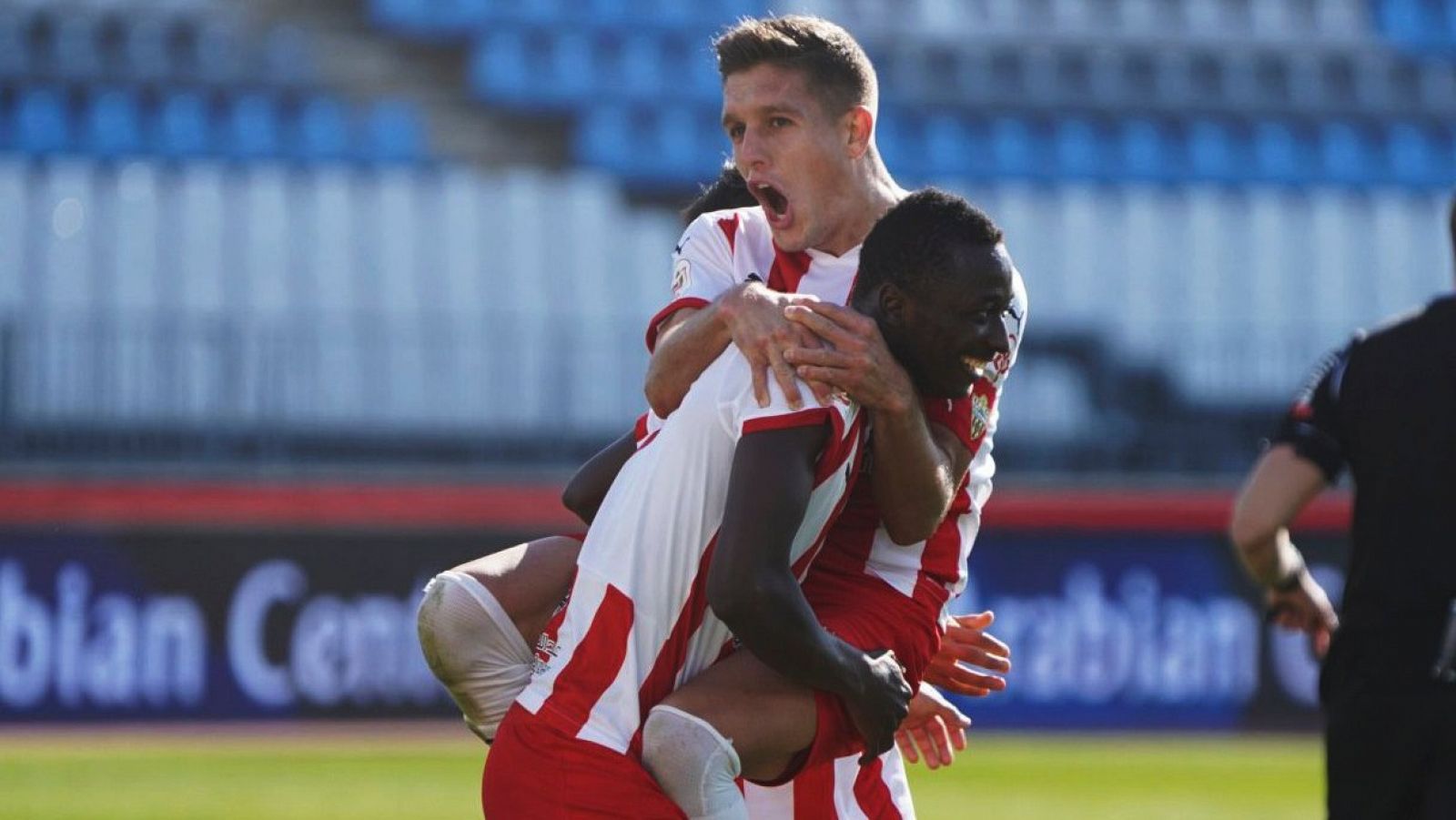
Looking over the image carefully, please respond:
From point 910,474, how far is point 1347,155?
17784mm

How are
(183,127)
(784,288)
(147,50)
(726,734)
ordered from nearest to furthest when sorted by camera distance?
(726,734) → (784,288) → (183,127) → (147,50)

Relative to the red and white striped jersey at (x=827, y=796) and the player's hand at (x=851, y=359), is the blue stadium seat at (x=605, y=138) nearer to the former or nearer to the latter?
the red and white striped jersey at (x=827, y=796)

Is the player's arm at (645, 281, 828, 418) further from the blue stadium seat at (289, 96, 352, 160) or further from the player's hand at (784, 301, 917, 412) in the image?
the blue stadium seat at (289, 96, 352, 160)

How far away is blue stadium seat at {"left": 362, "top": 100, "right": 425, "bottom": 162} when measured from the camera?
18844mm

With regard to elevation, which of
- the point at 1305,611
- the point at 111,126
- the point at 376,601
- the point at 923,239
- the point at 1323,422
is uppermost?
the point at 923,239

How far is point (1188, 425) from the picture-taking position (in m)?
16.3

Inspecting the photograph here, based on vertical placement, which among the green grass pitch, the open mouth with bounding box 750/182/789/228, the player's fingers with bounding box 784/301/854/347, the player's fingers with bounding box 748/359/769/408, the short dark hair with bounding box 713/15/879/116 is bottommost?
the green grass pitch

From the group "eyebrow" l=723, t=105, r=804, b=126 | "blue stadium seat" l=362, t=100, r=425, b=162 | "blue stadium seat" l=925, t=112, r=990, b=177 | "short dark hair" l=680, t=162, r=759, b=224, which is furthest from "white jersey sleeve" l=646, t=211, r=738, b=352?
"blue stadium seat" l=925, t=112, r=990, b=177

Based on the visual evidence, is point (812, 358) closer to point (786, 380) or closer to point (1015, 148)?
point (786, 380)

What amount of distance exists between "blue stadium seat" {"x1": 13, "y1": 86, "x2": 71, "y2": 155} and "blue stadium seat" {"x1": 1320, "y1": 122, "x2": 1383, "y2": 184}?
36.6ft

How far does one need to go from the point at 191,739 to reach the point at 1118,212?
9231 millimetres

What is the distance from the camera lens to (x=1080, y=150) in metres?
20.1

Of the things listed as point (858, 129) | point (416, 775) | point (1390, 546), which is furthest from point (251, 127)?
point (858, 129)

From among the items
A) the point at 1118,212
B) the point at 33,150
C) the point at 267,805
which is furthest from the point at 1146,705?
the point at 33,150
